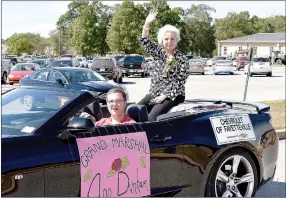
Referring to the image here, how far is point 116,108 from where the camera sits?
13.8ft

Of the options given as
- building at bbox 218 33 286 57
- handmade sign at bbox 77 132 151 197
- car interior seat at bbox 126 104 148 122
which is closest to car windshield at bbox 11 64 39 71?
car interior seat at bbox 126 104 148 122

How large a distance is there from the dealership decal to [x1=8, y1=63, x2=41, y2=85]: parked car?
23.4 meters

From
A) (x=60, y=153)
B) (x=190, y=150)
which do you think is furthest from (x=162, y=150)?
(x=60, y=153)

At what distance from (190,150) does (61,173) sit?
1370mm

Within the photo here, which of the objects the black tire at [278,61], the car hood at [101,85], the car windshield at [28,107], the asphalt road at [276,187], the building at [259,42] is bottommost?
the black tire at [278,61]

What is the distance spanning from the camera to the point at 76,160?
11.3 feet

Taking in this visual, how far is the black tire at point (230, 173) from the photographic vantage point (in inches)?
177

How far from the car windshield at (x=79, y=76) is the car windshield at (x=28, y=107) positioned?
1121 centimetres

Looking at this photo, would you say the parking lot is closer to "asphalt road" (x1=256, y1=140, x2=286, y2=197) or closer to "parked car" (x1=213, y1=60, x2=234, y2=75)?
"parked car" (x1=213, y1=60, x2=234, y2=75)

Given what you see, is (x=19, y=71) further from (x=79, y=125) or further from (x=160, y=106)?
(x=79, y=125)

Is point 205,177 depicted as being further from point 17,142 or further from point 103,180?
point 17,142

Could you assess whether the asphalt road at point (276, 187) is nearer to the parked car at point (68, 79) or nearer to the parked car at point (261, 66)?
the parked car at point (68, 79)

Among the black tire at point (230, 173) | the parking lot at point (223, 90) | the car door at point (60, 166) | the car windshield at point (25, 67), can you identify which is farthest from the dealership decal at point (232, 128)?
the car windshield at point (25, 67)

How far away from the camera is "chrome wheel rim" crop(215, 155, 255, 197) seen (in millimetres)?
4602
